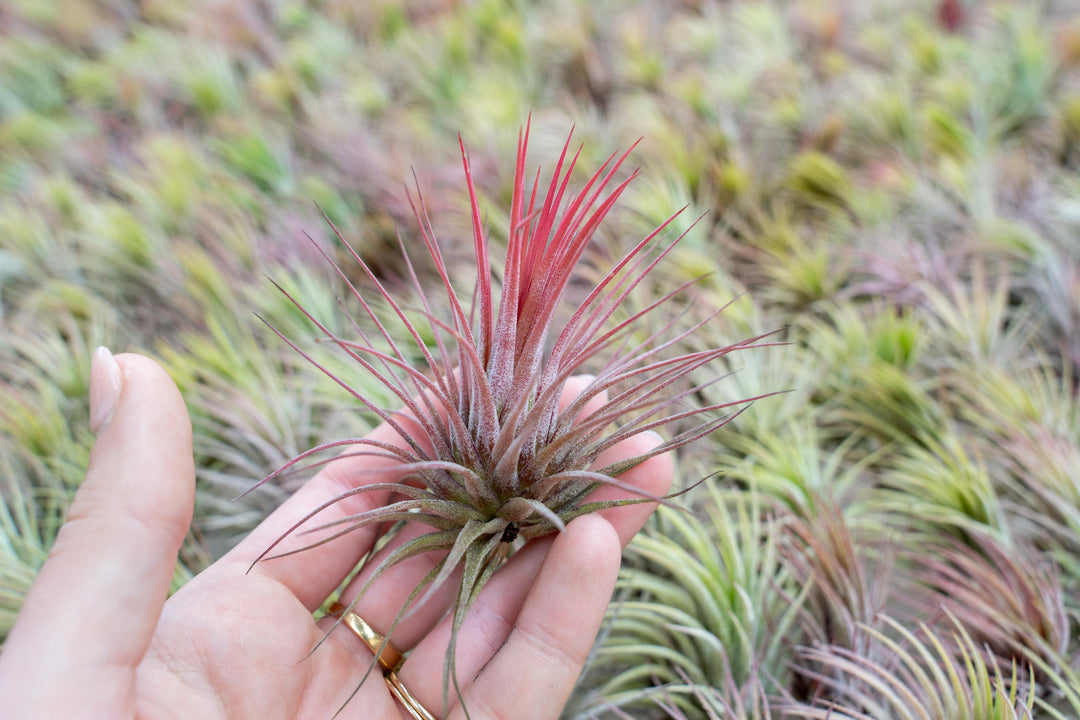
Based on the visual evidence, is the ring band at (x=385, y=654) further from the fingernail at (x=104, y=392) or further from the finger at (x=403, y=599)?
the fingernail at (x=104, y=392)

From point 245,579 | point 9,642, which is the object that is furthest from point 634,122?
point 9,642

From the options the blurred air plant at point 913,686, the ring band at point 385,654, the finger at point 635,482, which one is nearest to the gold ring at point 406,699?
the ring band at point 385,654

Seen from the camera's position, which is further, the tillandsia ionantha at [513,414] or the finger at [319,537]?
the finger at [319,537]

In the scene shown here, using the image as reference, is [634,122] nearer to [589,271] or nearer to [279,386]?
[589,271]

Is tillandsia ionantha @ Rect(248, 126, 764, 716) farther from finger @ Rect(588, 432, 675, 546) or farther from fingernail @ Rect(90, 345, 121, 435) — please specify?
fingernail @ Rect(90, 345, 121, 435)

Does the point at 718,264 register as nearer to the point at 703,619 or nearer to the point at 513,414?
the point at 703,619

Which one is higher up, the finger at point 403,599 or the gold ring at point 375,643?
the finger at point 403,599
